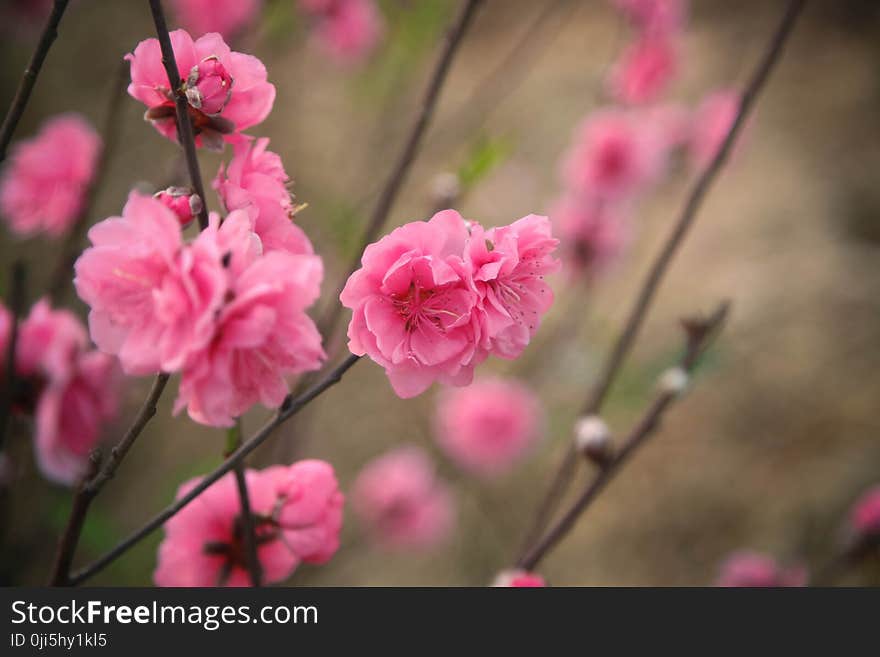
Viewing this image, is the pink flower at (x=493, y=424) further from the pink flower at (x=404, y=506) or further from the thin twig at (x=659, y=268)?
the thin twig at (x=659, y=268)

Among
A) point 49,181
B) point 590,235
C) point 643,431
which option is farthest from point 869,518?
point 49,181

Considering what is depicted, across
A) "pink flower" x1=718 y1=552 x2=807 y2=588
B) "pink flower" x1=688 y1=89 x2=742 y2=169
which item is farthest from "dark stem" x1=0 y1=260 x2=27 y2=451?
"pink flower" x1=688 y1=89 x2=742 y2=169

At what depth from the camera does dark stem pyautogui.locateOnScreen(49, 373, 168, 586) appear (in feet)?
1.16

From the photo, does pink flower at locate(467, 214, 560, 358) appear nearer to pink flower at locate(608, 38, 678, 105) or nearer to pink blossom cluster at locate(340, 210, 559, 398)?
pink blossom cluster at locate(340, 210, 559, 398)

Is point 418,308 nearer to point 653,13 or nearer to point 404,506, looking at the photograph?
point 653,13

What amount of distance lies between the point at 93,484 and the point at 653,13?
978 mm

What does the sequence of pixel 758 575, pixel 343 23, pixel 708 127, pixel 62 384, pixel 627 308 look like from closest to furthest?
pixel 62 384
pixel 758 575
pixel 343 23
pixel 708 127
pixel 627 308

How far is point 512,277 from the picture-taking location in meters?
0.39

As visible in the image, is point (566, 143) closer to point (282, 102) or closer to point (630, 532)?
point (282, 102)

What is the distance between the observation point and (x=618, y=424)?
1.73 meters

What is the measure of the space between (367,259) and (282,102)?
7.68ft

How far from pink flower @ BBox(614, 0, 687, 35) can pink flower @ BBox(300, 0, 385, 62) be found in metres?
0.42

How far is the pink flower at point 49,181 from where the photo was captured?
80cm

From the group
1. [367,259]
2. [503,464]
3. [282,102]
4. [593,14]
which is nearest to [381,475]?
[503,464]
